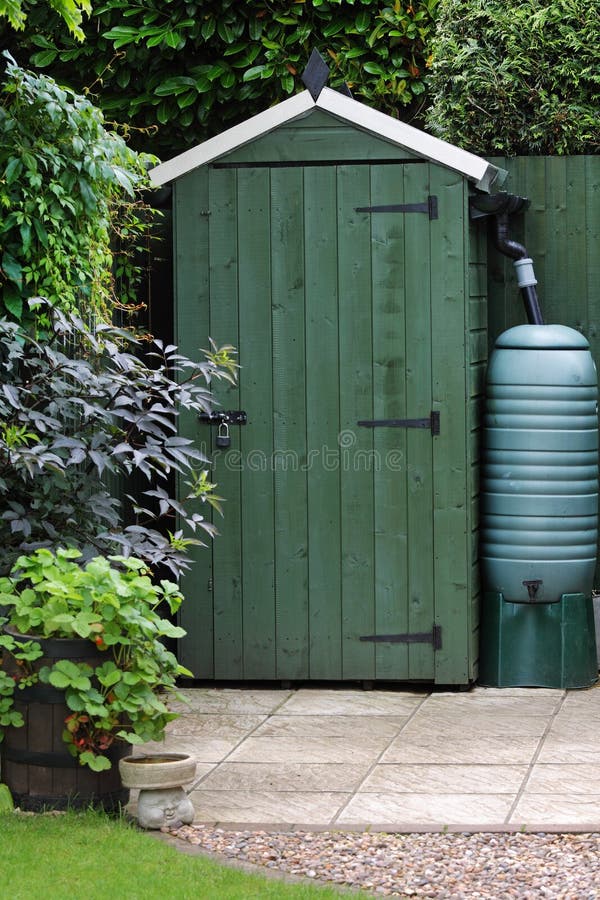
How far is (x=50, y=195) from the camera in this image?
4.91 meters

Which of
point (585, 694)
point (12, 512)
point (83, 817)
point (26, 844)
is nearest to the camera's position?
point (26, 844)

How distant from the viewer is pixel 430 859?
3.70 meters

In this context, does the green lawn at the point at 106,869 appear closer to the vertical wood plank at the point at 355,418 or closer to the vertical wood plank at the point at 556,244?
the vertical wood plank at the point at 355,418

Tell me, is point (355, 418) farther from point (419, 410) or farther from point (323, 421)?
point (419, 410)

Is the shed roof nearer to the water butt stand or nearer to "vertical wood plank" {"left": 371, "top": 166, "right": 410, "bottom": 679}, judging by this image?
"vertical wood plank" {"left": 371, "top": 166, "right": 410, "bottom": 679}

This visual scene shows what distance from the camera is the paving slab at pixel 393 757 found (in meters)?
4.11

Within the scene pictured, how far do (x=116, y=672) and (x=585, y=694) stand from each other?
8.04 feet

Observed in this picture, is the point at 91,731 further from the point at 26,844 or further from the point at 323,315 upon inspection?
the point at 323,315

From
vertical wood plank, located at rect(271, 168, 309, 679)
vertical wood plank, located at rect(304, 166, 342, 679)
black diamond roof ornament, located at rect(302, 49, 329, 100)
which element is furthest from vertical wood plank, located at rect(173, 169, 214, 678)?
black diamond roof ornament, located at rect(302, 49, 329, 100)

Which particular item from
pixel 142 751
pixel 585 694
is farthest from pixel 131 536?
pixel 585 694

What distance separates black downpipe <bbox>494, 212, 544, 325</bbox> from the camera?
589 centimetres

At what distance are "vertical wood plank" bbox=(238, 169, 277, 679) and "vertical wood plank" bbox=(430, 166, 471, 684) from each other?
697 mm

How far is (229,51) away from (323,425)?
2.61 m

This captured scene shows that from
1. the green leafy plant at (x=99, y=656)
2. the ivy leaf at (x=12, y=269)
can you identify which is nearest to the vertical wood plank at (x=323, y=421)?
the ivy leaf at (x=12, y=269)
